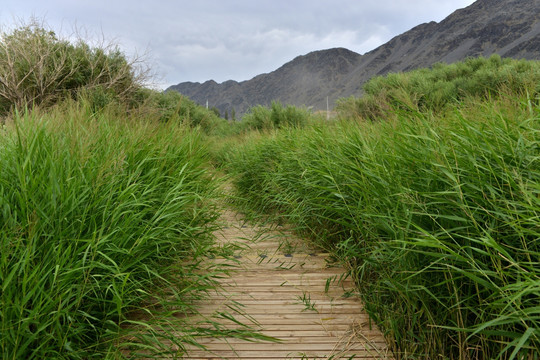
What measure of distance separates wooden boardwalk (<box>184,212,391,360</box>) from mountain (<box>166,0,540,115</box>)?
162ft

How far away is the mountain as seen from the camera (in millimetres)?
82625

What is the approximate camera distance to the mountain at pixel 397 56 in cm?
8262

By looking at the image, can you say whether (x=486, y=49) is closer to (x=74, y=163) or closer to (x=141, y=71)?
(x=141, y=71)

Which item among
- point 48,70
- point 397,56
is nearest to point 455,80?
point 48,70

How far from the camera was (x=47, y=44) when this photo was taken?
28.8ft

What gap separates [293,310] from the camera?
1890 mm

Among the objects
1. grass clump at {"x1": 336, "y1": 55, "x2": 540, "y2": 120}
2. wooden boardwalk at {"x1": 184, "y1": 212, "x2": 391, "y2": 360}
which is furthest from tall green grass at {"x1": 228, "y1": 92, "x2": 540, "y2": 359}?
grass clump at {"x1": 336, "y1": 55, "x2": 540, "y2": 120}

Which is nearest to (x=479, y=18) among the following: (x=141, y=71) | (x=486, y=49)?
(x=486, y=49)

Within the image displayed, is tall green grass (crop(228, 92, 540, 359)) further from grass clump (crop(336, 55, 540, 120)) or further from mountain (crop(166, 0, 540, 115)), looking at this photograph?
mountain (crop(166, 0, 540, 115))

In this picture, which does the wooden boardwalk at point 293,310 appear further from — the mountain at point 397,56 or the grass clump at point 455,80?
the mountain at point 397,56

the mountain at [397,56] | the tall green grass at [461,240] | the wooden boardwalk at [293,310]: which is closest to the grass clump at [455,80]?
the wooden boardwalk at [293,310]

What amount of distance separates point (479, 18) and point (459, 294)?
4990 inches

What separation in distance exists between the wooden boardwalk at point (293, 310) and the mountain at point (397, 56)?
49.5 meters

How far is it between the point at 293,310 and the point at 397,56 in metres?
137
